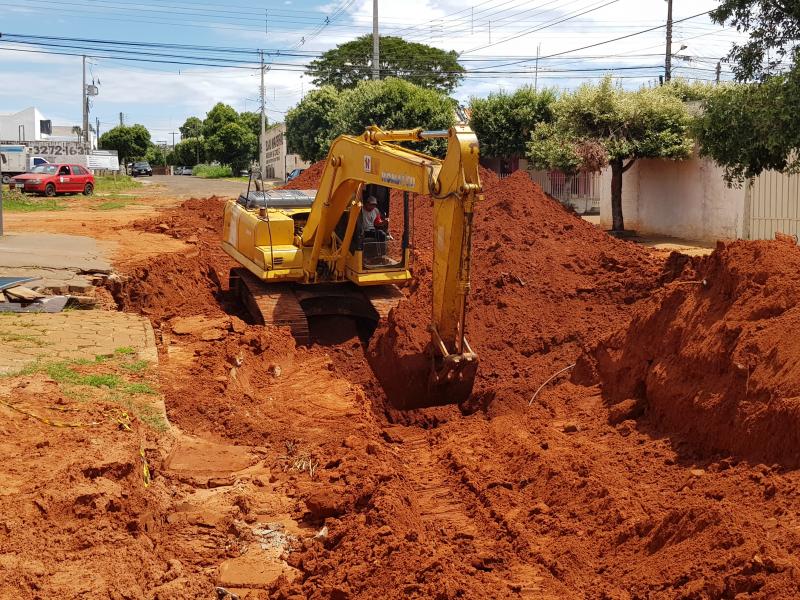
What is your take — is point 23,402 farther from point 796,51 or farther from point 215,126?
point 215,126

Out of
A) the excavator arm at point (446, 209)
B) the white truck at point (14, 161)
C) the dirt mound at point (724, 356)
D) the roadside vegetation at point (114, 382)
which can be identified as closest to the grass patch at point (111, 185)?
the white truck at point (14, 161)

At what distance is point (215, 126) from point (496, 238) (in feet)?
252

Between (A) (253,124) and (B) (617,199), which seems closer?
(B) (617,199)

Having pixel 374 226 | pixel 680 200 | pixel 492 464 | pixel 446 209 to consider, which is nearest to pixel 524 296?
pixel 374 226

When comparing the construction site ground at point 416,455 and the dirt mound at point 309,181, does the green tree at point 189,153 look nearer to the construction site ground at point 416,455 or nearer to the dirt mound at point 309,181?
the dirt mound at point 309,181

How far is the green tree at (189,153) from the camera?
317 ft

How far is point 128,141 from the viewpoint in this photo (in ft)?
306

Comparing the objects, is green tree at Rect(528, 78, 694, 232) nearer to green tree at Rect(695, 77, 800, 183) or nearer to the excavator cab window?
green tree at Rect(695, 77, 800, 183)

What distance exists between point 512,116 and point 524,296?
21.7 m

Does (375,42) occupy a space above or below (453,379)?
above

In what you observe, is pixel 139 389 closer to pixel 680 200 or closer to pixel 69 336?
pixel 69 336

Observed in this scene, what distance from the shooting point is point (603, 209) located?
29.3 meters

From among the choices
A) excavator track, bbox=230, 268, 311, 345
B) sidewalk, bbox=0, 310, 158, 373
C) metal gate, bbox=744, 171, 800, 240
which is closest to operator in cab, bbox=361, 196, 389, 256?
excavator track, bbox=230, 268, 311, 345

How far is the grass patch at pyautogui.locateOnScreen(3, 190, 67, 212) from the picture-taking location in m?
32.0
